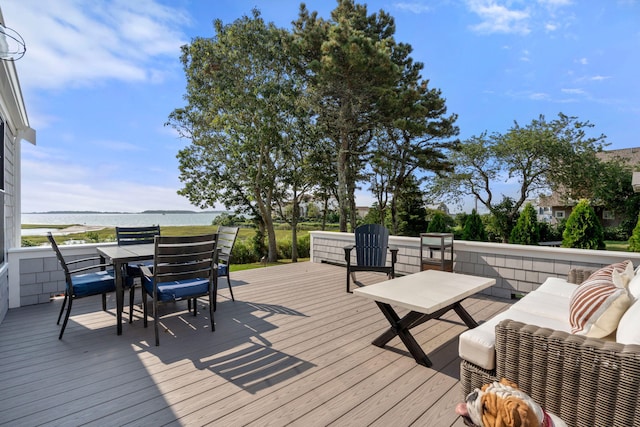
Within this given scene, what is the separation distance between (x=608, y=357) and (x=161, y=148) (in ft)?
39.9

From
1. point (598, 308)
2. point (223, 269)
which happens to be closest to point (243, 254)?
point (223, 269)

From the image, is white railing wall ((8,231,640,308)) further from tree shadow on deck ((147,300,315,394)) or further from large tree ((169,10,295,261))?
large tree ((169,10,295,261))

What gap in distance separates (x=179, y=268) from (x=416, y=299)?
2109 mm

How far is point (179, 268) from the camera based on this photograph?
9.00ft

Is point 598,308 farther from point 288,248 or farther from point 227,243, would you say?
point 288,248

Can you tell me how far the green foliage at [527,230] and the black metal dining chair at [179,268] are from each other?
983cm

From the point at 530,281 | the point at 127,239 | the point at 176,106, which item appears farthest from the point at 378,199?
the point at 127,239

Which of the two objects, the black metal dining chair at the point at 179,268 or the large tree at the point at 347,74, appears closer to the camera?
the black metal dining chair at the point at 179,268

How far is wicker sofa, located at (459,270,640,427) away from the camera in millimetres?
1198

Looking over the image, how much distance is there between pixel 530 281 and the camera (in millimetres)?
3934

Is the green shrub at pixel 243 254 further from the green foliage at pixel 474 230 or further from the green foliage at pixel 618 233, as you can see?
the green foliage at pixel 618 233

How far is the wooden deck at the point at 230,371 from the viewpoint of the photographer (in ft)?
5.64

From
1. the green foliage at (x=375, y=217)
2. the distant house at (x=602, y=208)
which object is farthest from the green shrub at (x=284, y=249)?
the distant house at (x=602, y=208)

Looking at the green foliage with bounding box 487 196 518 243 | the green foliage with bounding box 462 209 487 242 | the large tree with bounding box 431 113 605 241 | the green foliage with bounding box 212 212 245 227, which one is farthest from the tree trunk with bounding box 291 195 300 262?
the green foliage with bounding box 487 196 518 243
